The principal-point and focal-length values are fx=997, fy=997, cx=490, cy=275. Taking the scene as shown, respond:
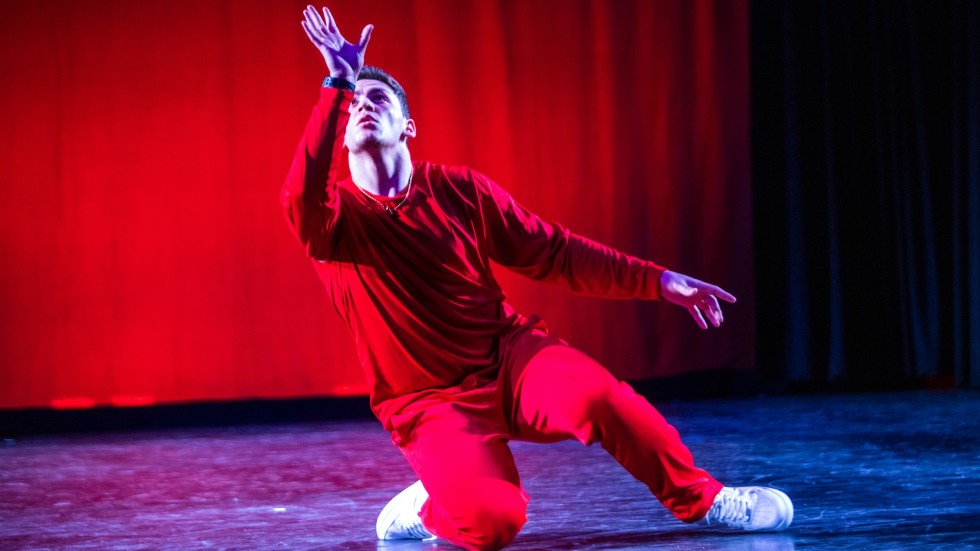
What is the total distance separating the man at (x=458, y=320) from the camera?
2047mm

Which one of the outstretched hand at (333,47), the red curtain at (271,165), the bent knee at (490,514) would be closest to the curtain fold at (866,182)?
the red curtain at (271,165)

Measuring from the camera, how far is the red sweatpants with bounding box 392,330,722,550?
205 cm

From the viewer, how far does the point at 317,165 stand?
198 cm

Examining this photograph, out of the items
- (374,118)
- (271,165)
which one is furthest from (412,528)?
(271,165)

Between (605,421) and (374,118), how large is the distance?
0.83 m

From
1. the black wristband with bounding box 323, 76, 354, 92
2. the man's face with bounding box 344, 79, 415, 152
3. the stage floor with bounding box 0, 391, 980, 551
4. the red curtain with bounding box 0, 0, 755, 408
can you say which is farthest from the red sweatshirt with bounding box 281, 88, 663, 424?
the red curtain with bounding box 0, 0, 755, 408

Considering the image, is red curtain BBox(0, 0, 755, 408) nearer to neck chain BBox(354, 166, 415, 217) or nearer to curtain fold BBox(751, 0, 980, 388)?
curtain fold BBox(751, 0, 980, 388)

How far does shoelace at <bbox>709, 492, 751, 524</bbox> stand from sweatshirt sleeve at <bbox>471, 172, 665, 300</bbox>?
498 mm

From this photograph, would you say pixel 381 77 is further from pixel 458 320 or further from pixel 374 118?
pixel 458 320

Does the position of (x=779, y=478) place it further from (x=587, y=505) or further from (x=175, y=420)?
(x=175, y=420)

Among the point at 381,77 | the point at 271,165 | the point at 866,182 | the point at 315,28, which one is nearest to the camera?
the point at 315,28

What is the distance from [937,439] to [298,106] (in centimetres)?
309

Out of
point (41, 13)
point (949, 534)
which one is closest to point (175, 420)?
point (41, 13)

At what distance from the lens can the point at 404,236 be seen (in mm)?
2211
